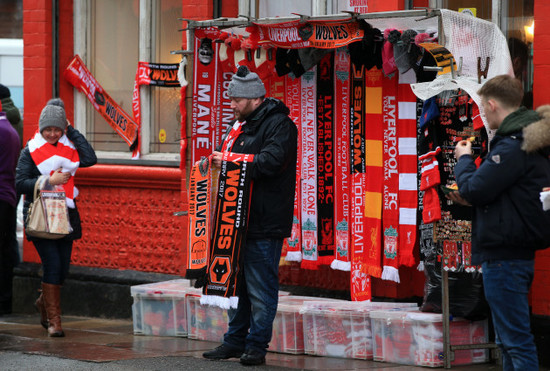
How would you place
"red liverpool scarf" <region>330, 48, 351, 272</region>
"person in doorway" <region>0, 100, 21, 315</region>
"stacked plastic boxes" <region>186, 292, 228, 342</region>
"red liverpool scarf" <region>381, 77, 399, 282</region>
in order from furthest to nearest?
"person in doorway" <region>0, 100, 21, 315</region>
"stacked plastic boxes" <region>186, 292, 228, 342</region>
"red liverpool scarf" <region>330, 48, 351, 272</region>
"red liverpool scarf" <region>381, 77, 399, 282</region>

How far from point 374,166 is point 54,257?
2.85 meters

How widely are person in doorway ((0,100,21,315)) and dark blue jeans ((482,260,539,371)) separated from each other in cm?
551

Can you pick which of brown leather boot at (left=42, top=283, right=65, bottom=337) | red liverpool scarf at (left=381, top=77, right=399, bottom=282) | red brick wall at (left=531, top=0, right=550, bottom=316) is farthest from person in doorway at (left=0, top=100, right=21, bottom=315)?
red brick wall at (left=531, top=0, right=550, bottom=316)

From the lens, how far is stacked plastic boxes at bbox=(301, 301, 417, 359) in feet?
25.6

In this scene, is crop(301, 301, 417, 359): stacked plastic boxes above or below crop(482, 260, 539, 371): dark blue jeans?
below

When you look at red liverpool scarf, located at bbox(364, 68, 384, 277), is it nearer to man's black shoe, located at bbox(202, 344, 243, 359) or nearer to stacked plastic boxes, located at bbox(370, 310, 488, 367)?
stacked plastic boxes, located at bbox(370, 310, 488, 367)

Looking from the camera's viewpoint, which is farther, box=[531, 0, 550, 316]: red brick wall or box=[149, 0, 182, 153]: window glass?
box=[149, 0, 182, 153]: window glass

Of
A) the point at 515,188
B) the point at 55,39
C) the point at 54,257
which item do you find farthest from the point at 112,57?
the point at 515,188

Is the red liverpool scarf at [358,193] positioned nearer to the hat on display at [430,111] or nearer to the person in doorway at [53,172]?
the hat on display at [430,111]

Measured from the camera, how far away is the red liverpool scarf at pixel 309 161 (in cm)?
843

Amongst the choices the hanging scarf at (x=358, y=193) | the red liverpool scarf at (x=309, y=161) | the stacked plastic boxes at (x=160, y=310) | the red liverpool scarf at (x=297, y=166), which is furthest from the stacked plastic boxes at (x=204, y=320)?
the hanging scarf at (x=358, y=193)

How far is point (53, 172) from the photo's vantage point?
882 cm

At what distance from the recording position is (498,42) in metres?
7.25

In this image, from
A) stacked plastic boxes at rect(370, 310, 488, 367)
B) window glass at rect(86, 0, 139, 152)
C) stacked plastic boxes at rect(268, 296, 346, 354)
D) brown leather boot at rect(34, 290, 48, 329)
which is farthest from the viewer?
window glass at rect(86, 0, 139, 152)
